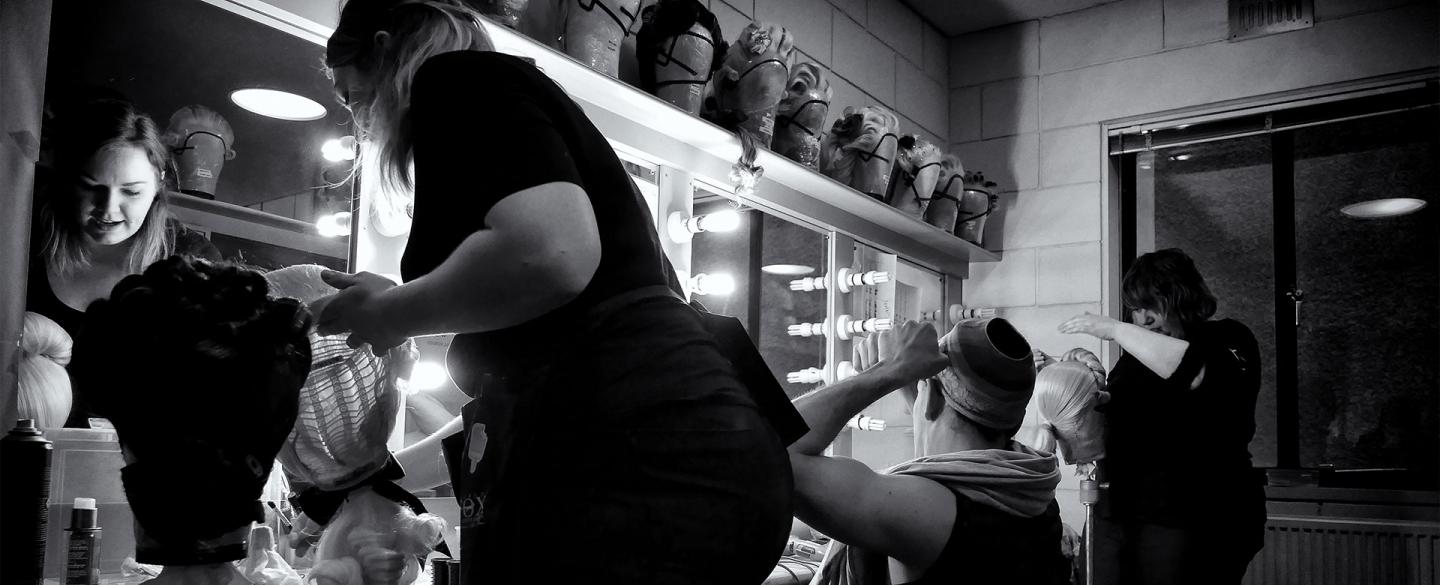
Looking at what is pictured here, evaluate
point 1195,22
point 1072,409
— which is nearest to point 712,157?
point 1072,409

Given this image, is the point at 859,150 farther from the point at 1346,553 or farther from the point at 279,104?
the point at 1346,553

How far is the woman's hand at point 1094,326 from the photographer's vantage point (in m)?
3.59

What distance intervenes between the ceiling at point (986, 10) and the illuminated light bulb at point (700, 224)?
1.90 metres

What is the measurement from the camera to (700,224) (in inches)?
122

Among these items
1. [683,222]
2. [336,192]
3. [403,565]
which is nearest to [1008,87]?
[683,222]

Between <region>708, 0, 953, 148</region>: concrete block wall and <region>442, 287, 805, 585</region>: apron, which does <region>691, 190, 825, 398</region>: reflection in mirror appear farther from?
<region>442, 287, 805, 585</region>: apron

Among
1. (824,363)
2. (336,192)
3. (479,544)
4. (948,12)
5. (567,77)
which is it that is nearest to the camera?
(479,544)

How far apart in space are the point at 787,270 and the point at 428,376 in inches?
61.9

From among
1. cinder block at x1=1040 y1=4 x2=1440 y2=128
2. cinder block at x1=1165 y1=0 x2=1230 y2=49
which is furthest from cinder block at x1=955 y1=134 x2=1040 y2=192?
cinder block at x1=1165 y1=0 x2=1230 y2=49

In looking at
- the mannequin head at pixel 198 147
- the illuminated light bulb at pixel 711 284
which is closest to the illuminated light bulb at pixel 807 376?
the illuminated light bulb at pixel 711 284

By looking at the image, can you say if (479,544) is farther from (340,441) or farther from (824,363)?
(824,363)

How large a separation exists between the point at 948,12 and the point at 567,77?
2.79m

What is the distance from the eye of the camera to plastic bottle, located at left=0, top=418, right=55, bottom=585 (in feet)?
4.39

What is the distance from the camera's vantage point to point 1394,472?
164 inches
